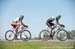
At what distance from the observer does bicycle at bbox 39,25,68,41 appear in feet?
6.55

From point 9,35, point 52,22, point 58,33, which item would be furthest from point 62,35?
point 9,35

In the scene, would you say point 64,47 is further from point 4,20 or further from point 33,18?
point 4,20

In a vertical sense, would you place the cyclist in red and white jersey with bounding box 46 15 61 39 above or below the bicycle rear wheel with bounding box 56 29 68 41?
above

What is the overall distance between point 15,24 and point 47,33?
11.8 inches

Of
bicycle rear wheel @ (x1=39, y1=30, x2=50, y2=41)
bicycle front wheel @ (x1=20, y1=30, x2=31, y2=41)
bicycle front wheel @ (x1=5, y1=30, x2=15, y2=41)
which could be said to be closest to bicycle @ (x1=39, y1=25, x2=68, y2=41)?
bicycle rear wheel @ (x1=39, y1=30, x2=50, y2=41)

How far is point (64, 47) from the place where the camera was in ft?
6.51

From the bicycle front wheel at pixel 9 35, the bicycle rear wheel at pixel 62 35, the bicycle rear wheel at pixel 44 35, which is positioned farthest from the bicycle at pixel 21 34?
the bicycle rear wheel at pixel 62 35

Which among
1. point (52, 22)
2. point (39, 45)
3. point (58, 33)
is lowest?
point (39, 45)

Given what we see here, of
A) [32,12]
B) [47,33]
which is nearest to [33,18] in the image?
[32,12]

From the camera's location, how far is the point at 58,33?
2020 millimetres

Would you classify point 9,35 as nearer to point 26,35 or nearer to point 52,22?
point 26,35

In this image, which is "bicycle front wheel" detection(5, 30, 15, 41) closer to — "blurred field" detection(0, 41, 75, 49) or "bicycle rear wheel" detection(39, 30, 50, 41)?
"blurred field" detection(0, 41, 75, 49)

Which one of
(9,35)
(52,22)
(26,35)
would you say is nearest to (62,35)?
(52,22)

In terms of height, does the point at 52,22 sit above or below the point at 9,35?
above
